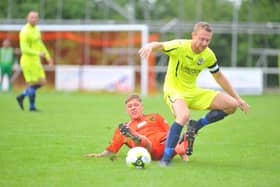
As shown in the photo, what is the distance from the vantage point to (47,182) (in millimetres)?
7324

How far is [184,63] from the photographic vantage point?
29.8 feet

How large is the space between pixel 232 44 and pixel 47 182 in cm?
2887

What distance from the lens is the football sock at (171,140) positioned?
28.2 feet

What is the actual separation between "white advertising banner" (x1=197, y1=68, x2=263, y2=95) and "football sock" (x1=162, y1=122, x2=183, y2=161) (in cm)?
2168

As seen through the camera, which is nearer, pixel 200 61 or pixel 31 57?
pixel 200 61

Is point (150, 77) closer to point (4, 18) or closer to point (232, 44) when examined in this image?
point (232, 44)

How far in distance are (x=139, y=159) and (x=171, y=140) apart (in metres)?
0.58

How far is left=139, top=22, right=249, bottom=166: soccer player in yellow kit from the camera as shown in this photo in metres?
8.70

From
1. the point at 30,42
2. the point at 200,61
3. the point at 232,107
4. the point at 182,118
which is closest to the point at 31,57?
the point at 30,42

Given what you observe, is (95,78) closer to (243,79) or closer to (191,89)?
(243,79)

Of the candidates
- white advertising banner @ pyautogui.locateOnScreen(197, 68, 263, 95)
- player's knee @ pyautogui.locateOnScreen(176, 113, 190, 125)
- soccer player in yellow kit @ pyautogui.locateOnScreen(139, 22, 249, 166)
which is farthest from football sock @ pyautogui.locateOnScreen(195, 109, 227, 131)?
white advertising banner @ pyautogui.locateOnScreen(197, 68, 263, 95)

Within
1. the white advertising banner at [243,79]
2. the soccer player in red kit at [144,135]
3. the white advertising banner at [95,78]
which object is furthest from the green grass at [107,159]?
the white advertising banner at [95,78]

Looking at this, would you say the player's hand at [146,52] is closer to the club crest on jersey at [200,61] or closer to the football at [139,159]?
the club crest on jersey at [200,61]

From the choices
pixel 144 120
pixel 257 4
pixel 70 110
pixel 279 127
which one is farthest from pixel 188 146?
pixel 257 4
